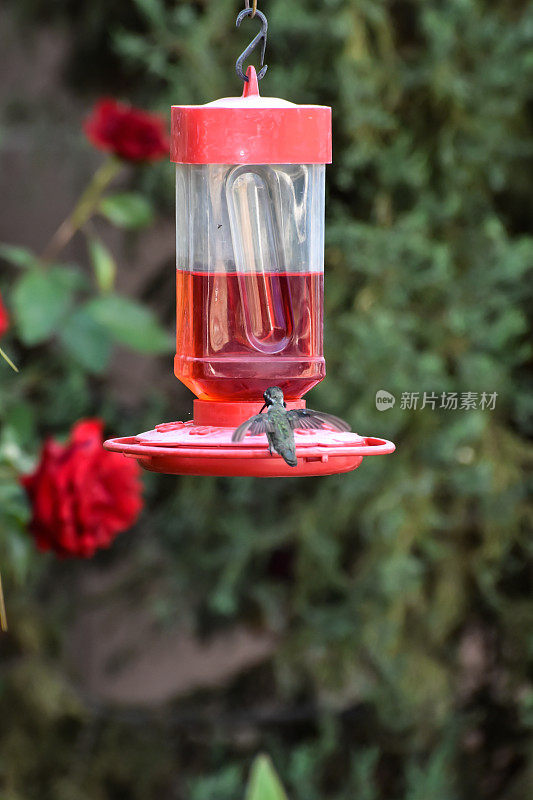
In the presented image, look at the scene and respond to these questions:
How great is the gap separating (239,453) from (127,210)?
3.60 ft

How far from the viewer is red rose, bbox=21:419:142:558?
1.28 metres

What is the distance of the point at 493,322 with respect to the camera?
213cm

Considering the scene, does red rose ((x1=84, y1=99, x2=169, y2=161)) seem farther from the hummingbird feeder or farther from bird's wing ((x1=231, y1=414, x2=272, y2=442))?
bird's wing ((x1=231, y1=414, x2=272, y2=442))

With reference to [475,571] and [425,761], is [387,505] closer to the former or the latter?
[475,571]

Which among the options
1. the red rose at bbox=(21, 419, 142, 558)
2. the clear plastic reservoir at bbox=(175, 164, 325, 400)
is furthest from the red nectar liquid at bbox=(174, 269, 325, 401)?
the red rose at bbox=(21, 419, 142, 558)

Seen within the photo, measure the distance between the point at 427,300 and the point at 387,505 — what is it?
39 cm

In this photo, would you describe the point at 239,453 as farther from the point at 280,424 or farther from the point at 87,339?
the point at 87,339

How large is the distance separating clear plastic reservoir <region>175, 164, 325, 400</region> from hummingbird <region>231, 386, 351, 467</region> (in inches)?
3.5

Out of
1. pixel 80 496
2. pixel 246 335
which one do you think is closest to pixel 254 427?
pixel 246 335

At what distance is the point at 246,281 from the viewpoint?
43.9 inches

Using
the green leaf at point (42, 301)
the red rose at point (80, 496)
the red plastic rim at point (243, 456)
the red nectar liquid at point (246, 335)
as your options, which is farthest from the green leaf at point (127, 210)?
the red plastic rim at point (243, 456)

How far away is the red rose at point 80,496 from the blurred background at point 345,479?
1.57 ft

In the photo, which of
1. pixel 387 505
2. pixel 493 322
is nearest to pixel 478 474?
pixel 387 505

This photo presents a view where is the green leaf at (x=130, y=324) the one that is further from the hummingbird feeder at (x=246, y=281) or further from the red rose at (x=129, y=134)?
the hummingbird feeder at (x=246, y=281)
